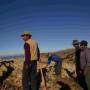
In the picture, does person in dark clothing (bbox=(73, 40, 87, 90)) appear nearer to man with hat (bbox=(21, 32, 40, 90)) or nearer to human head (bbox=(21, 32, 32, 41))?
man with hat (bbox=(21, 32, 40, 90))

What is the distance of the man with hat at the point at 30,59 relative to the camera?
11.7m

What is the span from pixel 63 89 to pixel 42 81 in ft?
4.49

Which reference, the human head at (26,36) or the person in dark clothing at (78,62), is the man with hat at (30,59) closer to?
the human head at (26,36)

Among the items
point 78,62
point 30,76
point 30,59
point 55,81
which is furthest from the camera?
point 55,81

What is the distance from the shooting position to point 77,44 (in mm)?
14227

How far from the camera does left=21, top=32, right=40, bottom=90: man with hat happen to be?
1171 cm

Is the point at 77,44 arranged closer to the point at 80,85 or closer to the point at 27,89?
the point at 80,85

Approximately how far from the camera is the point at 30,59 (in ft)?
38.4

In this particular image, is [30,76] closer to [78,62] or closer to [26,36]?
[26,36]

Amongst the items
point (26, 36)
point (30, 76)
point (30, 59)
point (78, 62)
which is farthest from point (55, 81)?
point (26, 36)

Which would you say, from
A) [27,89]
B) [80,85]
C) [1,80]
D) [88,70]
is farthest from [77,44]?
[1,80]

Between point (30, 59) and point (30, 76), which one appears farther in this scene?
point (30, 76)

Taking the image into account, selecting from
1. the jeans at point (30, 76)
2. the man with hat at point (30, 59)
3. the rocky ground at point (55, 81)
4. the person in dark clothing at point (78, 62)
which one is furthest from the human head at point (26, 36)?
the rocky ground at point (55, 81)

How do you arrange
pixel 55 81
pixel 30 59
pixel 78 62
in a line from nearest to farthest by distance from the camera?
pixel 30 59
pixel 78 62
pixel 55 81
